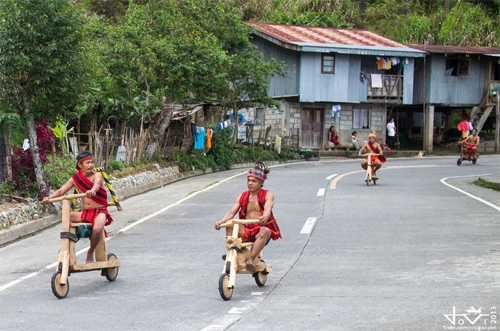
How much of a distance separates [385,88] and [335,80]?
3730 millimetres

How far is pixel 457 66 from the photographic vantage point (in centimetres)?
4884

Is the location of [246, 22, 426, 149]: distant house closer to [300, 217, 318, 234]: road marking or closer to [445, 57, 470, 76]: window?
[445, 57, 470, 76]: window

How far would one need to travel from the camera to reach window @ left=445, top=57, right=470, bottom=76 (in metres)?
48.3

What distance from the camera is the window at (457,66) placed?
48344 mm

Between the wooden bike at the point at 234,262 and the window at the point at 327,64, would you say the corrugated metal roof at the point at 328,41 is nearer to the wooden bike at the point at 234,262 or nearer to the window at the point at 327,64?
the window at the point at 327,64

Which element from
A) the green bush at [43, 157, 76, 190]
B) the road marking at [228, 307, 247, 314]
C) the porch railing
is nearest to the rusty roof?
the porch railing

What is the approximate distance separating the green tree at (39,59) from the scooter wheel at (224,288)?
10.1 metres

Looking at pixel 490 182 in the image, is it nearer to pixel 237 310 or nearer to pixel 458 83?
pixel 237 310

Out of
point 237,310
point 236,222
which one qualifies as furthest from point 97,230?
point 237,310

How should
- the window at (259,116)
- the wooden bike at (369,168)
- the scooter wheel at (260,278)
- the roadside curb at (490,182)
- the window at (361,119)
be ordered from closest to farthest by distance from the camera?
the scooter wheel at (260,278) → the roadside curb at (490,182) → the wooden bike at (369,168) → the window at (361,119) → the window at (259,116)

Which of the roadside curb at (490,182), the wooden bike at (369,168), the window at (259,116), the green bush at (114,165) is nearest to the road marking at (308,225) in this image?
the wooden bike at (369,168)

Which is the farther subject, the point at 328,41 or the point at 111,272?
the point at 328,41

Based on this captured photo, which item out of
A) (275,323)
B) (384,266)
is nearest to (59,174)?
(384,266)

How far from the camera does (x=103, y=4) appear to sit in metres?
55.7
